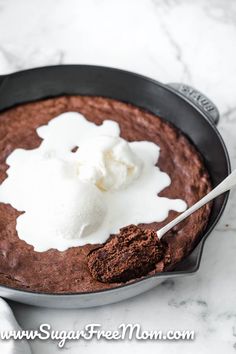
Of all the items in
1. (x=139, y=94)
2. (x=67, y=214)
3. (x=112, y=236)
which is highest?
(x=139, y=94)

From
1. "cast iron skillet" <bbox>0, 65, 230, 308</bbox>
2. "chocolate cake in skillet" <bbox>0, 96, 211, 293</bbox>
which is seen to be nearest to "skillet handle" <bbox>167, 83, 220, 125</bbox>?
"cast iron skillet" <bbox>0, 65, 230, 308</bbox>

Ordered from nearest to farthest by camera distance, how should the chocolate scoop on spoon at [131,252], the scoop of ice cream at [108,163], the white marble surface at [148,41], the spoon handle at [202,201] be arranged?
the chocolate scoop on spoon at [131,252] < the spoon handle at [202,201] < the scoop of ice cream at [108,163] < the white marble surface at [148,41]

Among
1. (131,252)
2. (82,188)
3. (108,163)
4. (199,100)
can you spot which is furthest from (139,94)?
(131,252)

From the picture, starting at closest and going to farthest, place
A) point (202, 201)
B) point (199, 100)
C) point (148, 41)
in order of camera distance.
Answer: point (202, 201)
point (199, 100)
point (148, 41)

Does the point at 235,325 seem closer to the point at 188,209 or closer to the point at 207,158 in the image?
the point at 188,209

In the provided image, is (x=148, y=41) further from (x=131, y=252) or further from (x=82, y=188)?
(x=131, y=252)

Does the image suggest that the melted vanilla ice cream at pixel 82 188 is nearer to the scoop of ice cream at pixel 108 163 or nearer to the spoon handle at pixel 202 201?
the scoop of ice cream at pixel 108 163

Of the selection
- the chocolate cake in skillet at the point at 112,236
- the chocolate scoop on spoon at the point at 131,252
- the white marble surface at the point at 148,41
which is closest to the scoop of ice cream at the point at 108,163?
the chocolate cake in skillet at the point at 112,236
